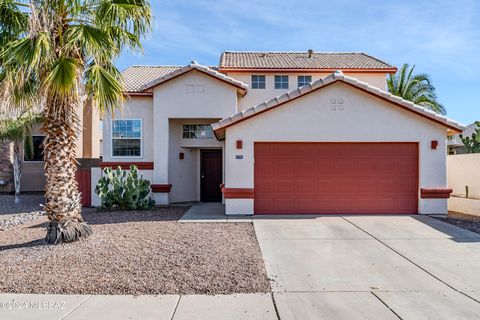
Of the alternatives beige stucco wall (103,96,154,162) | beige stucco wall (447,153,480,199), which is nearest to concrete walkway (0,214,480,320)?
beige stucco wall (447,153,480,199)

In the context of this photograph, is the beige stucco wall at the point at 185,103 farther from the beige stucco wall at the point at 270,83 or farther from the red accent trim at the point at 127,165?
the beige stucco wall at the point at 270,83

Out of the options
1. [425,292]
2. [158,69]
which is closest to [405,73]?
[158,69]

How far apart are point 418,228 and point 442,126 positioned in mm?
4140

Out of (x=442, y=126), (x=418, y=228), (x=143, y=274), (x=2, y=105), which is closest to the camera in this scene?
(x=143, y=274)

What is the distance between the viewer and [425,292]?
5590 mm

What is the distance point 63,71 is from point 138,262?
425 cm

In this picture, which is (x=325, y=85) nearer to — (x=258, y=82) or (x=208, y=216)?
(x=208, y=216)

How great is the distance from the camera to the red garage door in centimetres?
1227

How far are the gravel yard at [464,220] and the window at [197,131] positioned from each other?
9976 millimetres

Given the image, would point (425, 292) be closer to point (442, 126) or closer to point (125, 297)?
point (125, 297)

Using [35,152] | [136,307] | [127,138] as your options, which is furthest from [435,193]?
[35,152]

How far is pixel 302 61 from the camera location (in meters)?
19.3

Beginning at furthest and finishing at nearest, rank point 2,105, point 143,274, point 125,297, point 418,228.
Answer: point 418,228, point 2,105, point 143,274, point 125,297

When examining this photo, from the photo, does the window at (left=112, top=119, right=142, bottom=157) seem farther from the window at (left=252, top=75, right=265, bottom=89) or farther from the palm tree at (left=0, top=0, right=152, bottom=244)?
the palm tree at (left=0, top=0, right=152, bottom=244)
